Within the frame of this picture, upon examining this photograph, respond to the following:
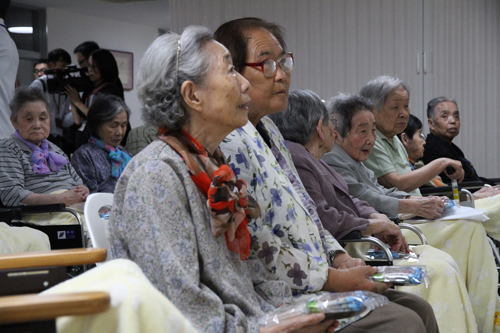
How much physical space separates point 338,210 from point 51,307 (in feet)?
5.76

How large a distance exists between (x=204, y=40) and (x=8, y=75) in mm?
2528

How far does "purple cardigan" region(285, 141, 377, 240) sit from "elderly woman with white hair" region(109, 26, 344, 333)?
0.77m

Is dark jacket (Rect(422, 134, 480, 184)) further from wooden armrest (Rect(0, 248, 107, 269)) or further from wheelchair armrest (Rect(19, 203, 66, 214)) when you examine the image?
wooden armrest (Rect(0, 248, 107, 269))

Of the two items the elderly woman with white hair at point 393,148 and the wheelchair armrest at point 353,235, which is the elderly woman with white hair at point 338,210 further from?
the elderly woman with white hair at point 393,148

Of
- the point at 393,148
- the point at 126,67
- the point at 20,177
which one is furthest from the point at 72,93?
the point at 126,67

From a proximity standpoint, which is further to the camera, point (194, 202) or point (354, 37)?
point (354, 37)

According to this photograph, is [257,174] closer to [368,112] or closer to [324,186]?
[324,186]

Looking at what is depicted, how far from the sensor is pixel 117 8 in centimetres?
857

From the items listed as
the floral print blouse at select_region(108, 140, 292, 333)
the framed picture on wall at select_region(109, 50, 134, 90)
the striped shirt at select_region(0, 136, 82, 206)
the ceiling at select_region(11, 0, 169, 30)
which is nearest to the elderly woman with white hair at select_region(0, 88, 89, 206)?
the striped shirt at select_region(0, 136, 82, 206)

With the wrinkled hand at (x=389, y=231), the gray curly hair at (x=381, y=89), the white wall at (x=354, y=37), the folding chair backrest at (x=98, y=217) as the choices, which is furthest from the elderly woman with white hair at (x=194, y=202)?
the white wall at (x=354, y=37)

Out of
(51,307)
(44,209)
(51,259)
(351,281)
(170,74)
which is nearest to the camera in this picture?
(51,307)

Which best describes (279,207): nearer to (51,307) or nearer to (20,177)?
(51,307)

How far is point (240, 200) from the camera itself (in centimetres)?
143

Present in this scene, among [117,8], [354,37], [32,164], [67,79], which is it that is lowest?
[32,164]
